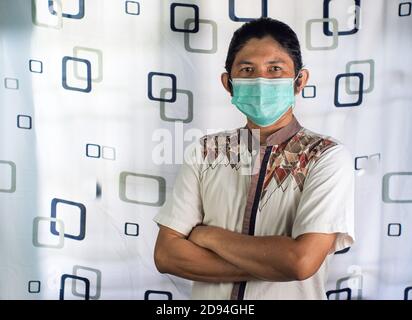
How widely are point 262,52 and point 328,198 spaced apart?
41 centimetres

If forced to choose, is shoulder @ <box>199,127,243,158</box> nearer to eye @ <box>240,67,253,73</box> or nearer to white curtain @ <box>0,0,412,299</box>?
white curtain @ <box>0,0,412,299</box>

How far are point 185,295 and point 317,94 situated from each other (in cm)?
66

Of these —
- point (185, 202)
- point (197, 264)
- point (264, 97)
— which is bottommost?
point (197, 264)

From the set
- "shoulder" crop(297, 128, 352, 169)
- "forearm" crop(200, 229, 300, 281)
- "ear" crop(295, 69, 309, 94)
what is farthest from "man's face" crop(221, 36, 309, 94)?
"forearm" crop(200, 229, 300, 281)

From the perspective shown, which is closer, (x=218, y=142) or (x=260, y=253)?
(x=260, y=253)

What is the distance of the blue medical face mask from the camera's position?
4.36 feet

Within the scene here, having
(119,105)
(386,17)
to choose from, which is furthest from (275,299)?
(386,17)

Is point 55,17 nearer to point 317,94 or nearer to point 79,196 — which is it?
point 79,196

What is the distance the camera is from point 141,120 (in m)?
1.42

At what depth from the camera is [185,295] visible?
4.67ft

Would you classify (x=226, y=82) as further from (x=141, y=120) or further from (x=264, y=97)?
(x=141, y=120)

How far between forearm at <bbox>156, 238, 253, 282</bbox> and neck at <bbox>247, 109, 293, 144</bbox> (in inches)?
13.2

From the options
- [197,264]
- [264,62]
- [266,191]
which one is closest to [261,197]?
[266,191]

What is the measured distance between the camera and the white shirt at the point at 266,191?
4.28 feet
